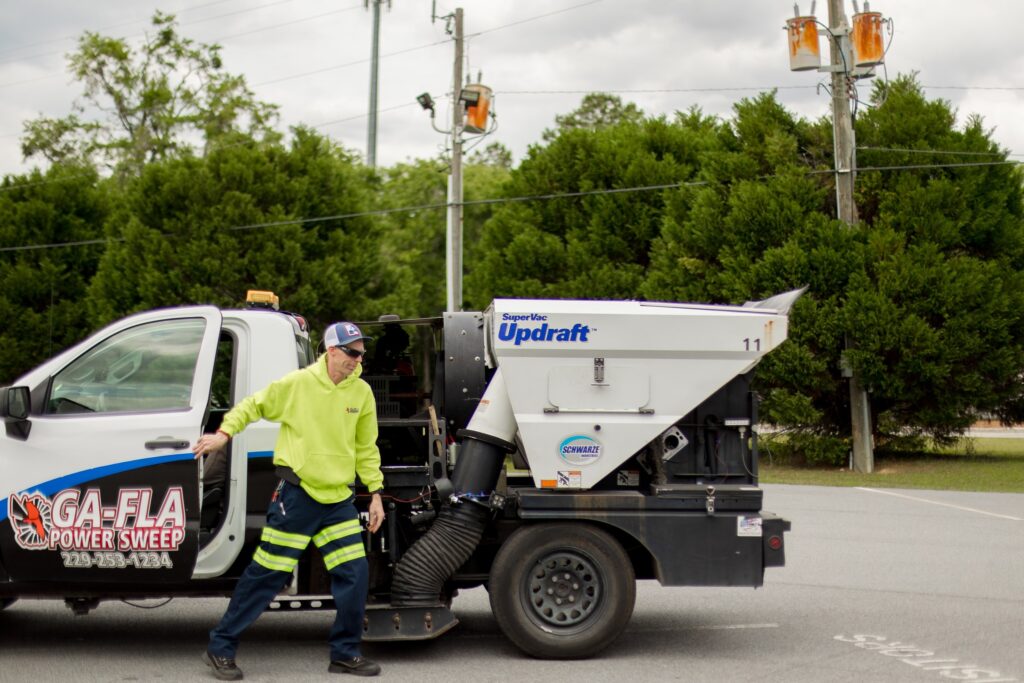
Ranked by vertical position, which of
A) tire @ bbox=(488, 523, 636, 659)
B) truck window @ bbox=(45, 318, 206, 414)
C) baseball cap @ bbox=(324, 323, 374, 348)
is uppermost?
baseball cap @ bbox=(324, 323, 374, 348)

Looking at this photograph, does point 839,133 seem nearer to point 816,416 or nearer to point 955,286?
point 955,286

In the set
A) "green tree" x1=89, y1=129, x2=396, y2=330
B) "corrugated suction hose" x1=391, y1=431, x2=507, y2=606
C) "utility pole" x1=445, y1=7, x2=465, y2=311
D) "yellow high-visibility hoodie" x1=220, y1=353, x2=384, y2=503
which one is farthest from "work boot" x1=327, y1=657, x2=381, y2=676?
"green tree" x1=89, y1=129, x2=396, y2=330

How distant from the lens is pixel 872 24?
22141 mm

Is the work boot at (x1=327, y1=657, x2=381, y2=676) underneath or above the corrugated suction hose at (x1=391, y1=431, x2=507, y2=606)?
underneath

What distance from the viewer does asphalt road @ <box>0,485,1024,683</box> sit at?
6656mm

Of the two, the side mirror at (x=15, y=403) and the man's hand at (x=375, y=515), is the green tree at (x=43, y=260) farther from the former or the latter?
the man's hand at (x=375, y=515)

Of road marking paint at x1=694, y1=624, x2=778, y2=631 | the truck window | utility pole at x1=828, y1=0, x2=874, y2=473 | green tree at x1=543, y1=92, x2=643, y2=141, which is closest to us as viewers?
the truck window

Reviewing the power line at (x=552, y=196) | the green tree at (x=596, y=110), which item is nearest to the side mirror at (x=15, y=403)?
the power line at (x=552, y=196)

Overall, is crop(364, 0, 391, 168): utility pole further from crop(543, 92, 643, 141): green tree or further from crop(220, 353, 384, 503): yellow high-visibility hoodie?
crop(220, 353, 384, 503): yellow high-visibility hoodie

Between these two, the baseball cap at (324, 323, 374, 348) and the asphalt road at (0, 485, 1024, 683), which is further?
the asphalt road at (0, 485, 1024, 683)

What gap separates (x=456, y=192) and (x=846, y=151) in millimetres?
9484

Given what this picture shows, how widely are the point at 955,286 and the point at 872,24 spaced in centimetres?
494

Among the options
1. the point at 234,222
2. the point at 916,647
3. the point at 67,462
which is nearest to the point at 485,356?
the point at 67,462

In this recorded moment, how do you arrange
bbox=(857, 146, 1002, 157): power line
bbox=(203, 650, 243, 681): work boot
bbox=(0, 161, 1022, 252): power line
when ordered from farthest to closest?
bbox=(0, 161, 1022, 252): power line, bbox=(857, 146, 1002, 157): power line, bbox=(203, 650, 243, 681): work boot
